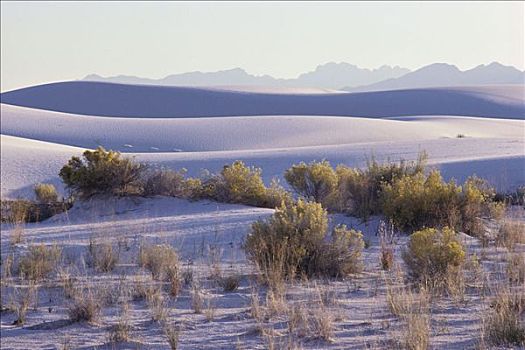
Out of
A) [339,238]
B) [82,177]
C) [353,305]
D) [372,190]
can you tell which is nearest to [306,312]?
[353,305]

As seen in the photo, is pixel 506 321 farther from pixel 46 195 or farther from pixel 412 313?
pixel 46 195

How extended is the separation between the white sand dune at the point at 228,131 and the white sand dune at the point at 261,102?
33535mm

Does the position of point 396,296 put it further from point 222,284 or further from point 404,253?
point 222,284

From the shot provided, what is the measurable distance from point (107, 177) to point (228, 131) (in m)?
41.1

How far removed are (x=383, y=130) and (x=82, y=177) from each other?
42762 mm

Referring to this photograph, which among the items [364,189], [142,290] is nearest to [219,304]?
[142,290]

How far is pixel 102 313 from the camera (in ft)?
35.8

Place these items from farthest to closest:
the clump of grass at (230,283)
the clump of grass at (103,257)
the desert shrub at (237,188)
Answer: the desert shrub at (237,188), the clump of grass at (103,257), the clump of grass at (230,283)

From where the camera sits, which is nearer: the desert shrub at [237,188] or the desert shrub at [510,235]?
the desert shrub at [510,235]

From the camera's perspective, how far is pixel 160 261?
12992mm

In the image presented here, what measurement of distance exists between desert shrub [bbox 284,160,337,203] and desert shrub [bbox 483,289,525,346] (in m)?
10.3

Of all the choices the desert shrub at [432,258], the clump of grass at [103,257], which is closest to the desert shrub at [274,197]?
the clump of grass at [103,257]

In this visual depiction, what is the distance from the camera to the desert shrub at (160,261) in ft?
41.0

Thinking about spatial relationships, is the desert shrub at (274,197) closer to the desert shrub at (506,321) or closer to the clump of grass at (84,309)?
the clump of grass at (84,309)
